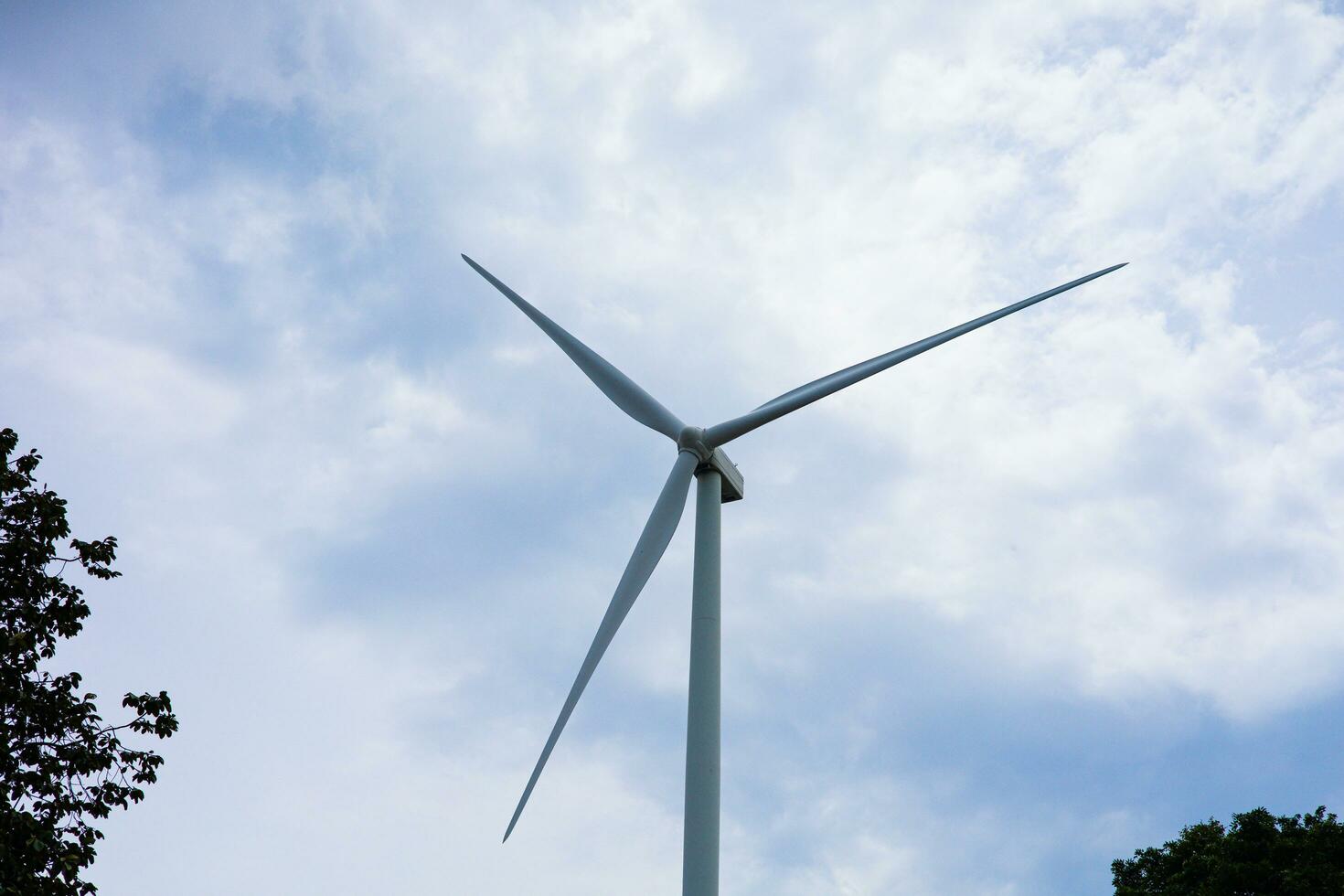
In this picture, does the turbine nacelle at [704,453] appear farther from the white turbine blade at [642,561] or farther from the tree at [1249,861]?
the tree at [1249,861]

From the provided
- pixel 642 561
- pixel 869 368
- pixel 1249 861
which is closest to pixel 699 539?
pixel 642 561

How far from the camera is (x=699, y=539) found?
21734 millimetres

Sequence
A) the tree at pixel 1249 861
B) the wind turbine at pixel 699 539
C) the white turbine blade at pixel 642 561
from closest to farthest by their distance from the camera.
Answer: the wind turbine at pixel 699 539
the white turbine blade at pixel 642 561
the tree at pixel 1249 861

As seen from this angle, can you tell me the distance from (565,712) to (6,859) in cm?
957

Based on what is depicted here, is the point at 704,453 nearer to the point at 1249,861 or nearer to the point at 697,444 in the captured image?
the point at 697,444

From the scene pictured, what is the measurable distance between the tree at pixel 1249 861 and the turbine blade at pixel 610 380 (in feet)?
87.3

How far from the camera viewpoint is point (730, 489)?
23344 mm

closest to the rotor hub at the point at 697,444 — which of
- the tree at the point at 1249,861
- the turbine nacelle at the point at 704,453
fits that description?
the turbine nacelle at the point at 704,453

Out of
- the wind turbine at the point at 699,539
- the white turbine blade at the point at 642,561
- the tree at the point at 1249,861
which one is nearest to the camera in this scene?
the wind turbine at the point at 699,539

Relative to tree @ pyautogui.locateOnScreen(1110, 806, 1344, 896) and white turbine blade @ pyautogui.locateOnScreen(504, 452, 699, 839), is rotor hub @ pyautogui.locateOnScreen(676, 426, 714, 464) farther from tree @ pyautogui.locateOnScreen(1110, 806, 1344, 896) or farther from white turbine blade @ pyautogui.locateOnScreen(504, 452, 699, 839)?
tree @ pyautogui.locateOnScreen(1110, 806, 1344, 896)

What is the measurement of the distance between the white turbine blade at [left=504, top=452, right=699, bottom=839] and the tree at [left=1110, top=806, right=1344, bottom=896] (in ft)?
86.1

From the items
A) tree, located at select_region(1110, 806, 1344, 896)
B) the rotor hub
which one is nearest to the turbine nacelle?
the rotor hub

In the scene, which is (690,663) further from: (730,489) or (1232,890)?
(1232,890)

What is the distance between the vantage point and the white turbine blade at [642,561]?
71.1 feet
